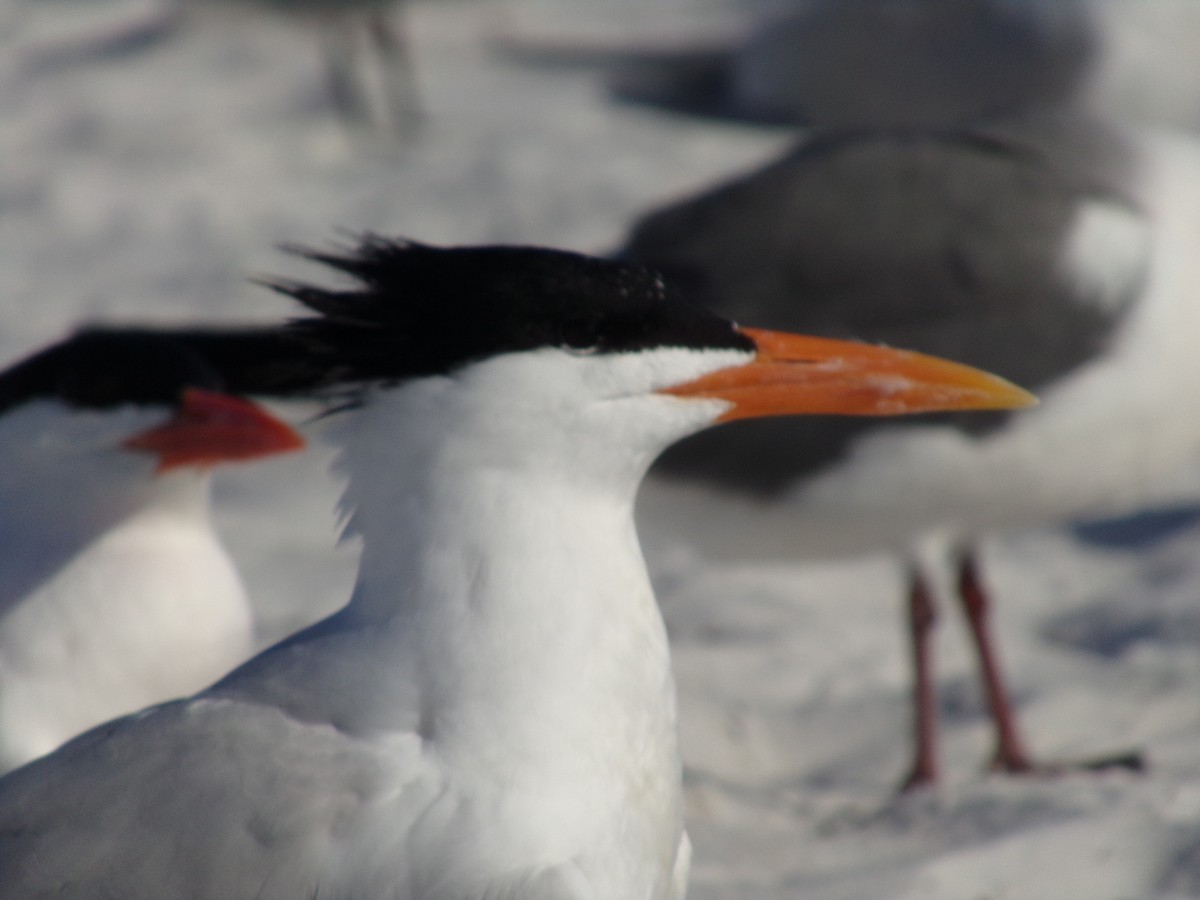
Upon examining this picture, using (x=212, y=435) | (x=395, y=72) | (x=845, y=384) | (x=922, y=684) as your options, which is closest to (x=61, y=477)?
(x=212, y=435)

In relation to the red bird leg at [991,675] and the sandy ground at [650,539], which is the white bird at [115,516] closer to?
the sandy ground at [650,539]

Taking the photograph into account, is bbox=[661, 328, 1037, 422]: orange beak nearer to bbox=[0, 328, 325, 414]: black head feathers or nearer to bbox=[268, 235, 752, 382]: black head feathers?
bbox=[268, 235, 752, 382]: black head feathers

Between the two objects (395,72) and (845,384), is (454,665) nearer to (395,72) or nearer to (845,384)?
(845,384)

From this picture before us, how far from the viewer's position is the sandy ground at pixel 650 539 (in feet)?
9.11

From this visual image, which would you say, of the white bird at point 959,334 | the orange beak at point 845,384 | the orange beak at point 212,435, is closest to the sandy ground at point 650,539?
the white bird at point 959,334

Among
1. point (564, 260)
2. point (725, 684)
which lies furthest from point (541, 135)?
point (564, 260)

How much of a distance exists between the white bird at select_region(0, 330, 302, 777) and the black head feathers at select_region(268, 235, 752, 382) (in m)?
0.66

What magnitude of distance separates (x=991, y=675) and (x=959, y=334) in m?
0.70

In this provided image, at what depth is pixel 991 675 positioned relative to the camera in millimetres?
3287

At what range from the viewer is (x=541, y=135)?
7.17 m

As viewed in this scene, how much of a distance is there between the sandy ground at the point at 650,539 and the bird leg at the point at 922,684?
76 millimetres

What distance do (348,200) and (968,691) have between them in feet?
12.5

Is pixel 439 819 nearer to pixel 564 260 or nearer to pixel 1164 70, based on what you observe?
pixel 564 260

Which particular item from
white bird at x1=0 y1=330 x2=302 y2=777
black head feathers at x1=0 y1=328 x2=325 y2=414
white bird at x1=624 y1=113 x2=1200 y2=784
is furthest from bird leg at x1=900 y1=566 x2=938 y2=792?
black head feathers at x1=0 y1=328 x2=325 y2=414
